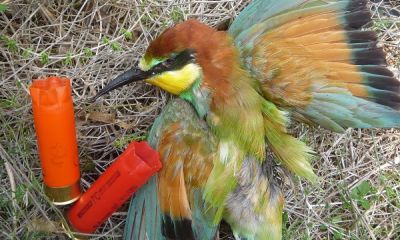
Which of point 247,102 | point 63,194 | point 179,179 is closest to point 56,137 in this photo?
point 63,194

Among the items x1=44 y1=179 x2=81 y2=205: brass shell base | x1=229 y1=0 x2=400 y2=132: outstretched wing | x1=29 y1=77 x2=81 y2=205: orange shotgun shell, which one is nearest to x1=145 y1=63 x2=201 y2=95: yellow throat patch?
x1=229 y1=0 x2=400 y2=132: outstretched wing

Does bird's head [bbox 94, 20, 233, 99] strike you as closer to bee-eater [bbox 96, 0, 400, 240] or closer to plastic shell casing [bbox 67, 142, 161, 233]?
bee-eater [bbox 96, 0, 400, 240]

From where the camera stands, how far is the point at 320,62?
5.86 feet

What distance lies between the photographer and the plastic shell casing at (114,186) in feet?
5.50

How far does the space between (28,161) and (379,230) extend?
1.26m

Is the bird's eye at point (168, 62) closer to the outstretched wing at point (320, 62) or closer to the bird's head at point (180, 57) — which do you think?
the bird's head at point (180, 57)

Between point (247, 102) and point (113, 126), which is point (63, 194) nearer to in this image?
point (113, 126)

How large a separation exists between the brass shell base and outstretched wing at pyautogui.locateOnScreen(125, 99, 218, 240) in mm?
212

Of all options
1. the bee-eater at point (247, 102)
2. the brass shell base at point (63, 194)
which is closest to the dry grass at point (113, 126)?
the brass shell base at point (63, 194)

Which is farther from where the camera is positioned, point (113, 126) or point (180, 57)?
point (113, 126)

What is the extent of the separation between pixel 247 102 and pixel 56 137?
582 mm

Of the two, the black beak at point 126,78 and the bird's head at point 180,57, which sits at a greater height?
the bird's head at point 180,57

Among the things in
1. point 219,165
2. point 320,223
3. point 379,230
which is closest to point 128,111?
point 219,165

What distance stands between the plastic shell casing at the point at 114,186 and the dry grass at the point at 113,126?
76 millimetres
